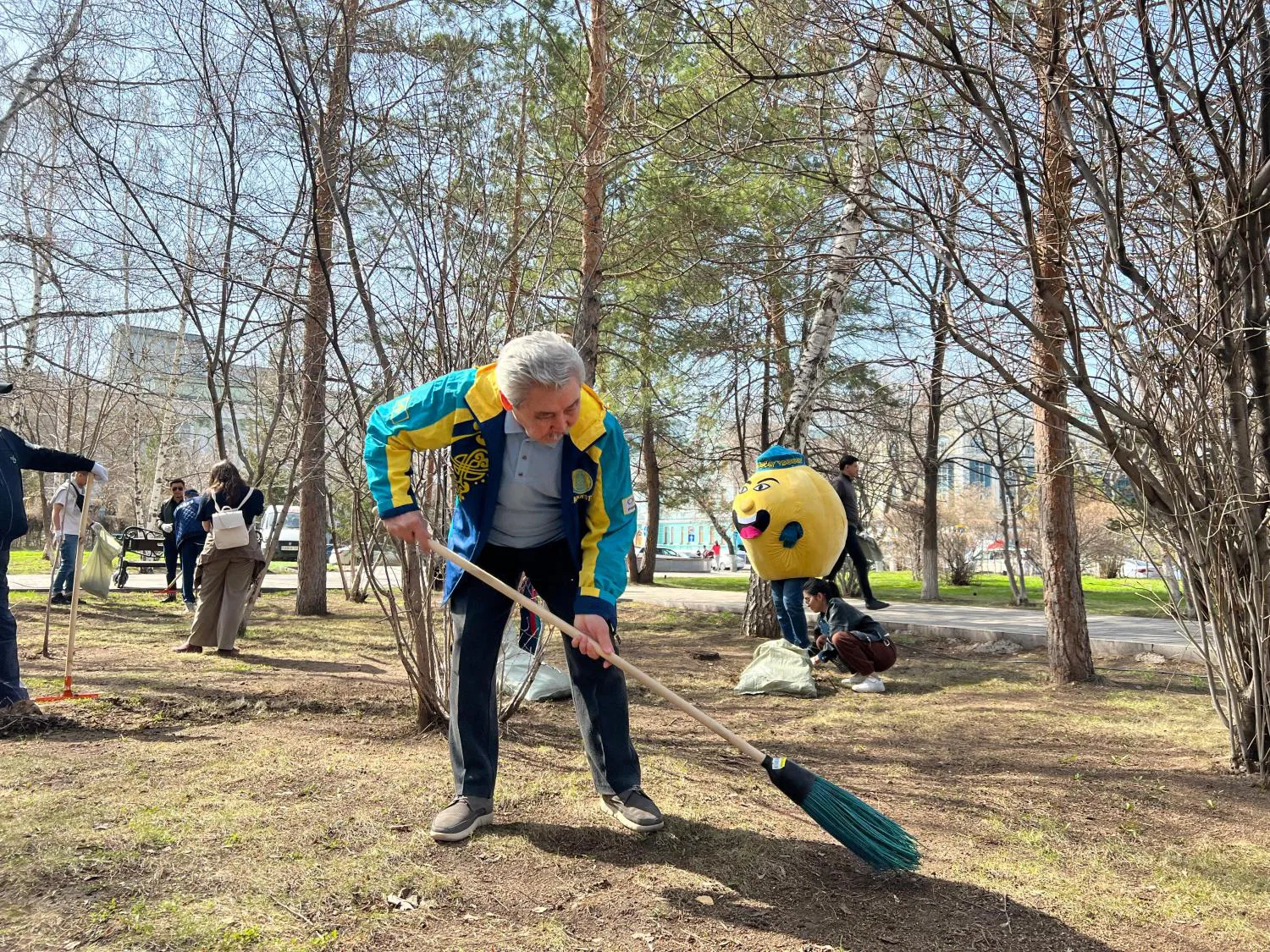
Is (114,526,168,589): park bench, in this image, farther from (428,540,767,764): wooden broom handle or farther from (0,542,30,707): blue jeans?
(428,540,767,764): wooden broom handle

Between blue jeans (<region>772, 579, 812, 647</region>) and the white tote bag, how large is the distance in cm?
387

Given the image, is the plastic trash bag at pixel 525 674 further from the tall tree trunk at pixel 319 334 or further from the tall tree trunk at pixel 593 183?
the tall tree trunk at pixel 319 334

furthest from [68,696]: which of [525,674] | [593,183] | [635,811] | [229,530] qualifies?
[593,183]

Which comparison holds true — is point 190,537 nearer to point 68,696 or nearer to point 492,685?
point 68,696

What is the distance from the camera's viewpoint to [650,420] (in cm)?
1566

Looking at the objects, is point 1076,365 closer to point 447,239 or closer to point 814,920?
point 814,920

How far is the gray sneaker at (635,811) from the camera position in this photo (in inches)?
110

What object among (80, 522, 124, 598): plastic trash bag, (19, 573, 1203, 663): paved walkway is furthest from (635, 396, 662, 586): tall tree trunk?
(80, 522, 124, 598): plastic trash bag

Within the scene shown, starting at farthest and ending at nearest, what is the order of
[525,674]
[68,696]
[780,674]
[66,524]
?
1. [66,524]
2. [780,674]
3. [525,674]
4. [68,696]

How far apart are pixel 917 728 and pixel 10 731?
4.20m

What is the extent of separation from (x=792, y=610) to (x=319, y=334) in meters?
4.70

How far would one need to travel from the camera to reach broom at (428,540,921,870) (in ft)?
8.32

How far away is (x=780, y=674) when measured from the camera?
5.62 metres

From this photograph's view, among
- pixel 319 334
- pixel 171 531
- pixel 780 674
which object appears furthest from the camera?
pixel 171 531
